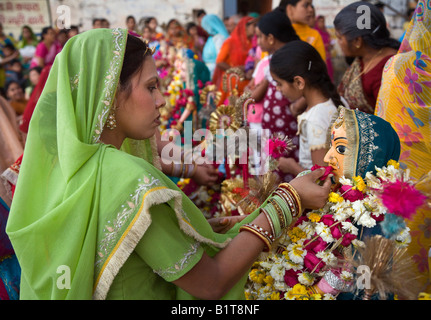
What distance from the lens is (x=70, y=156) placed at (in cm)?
158

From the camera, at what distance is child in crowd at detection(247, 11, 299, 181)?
12.7ft

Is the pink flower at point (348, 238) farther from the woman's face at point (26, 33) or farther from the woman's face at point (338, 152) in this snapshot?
the woman's face at point (26, 33)

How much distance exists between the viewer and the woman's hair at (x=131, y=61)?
1.74 m

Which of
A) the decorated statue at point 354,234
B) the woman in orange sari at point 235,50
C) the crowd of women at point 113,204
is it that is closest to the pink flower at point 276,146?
the decorated statue at point 354,234

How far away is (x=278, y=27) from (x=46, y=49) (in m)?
7.90

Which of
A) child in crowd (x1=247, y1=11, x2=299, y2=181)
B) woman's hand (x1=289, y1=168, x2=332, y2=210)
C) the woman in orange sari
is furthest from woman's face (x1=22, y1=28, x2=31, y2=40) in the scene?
woman's hand (x1=289, y1=168, x2=332, y2=210)

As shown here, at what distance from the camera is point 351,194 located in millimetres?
1839

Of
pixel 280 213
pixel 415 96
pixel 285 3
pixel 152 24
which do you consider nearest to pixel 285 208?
pixel 280 213

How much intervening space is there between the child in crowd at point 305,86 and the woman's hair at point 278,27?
1023mm

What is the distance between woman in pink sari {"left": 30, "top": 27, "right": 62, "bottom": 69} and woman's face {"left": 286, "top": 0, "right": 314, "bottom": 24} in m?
6.86

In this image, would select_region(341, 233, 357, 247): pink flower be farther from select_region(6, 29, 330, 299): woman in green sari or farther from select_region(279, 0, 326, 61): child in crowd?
select_region(279, 0, 326, 61): child in crowd

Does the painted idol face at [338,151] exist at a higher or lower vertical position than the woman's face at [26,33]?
higher

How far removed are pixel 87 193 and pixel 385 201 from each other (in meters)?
1.07

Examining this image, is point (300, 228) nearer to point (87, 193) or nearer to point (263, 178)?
point (263, 178)
